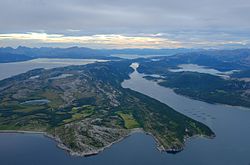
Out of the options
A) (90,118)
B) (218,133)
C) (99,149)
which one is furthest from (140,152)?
(90,118)

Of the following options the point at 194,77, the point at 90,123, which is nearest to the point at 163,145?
the point at 90,123

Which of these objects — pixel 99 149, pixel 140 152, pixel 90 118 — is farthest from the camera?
pixel 90 118

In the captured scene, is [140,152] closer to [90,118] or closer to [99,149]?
[99,149]

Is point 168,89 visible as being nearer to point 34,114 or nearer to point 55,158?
point 34,114

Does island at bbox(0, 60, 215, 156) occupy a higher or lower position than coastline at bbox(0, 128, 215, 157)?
higher

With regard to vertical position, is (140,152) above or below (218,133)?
above

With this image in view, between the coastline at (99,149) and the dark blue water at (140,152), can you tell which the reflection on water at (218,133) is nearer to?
the dark blue water at (140,152)

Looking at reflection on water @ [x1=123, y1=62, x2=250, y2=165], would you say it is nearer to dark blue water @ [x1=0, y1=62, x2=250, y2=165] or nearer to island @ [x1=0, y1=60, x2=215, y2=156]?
dark blue water @ [x1=0, y1=62, x2=250, y2=165]

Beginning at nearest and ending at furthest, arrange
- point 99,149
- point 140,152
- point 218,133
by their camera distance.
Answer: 1. point 140,152
2. point 99,149
3. point 218,133

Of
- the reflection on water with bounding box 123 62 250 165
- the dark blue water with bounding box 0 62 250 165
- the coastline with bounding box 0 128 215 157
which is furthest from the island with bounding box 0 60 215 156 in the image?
the reflection on water with bounding box 123 62 250 165
